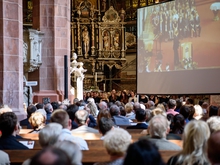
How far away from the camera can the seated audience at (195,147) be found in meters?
3.83

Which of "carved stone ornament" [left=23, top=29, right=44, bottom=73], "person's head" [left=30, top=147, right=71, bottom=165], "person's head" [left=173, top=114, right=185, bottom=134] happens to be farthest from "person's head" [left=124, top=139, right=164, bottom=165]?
"carved stone ornament" [left=23, top=29, right=44, bottom=73]

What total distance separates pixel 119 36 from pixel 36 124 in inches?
894

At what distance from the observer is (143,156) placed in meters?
2.44

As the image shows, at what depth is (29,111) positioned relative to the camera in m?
9.36

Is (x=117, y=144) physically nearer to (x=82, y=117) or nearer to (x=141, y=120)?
(x=82, y=117)

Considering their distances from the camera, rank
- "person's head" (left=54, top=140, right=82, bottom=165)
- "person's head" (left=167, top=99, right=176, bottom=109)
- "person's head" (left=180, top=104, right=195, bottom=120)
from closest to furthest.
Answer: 1. "person's head" (left=54, top=140, right=82, bottom=165)
2. "person's head" (left=180, top=104, right=195, bottom=120)
3. "person's head" (left=167, top=99, right=176, bottom=109)

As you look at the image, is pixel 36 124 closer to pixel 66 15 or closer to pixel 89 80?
pixel 66 15

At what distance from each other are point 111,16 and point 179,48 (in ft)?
45.7

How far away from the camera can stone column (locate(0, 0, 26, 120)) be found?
11750 mm

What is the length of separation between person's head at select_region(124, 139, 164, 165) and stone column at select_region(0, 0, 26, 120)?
9.69 m

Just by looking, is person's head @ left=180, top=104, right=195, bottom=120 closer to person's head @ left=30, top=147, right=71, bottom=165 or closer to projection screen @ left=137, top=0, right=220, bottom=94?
projection screen @ left=137, top=0, right=220, bottom=94

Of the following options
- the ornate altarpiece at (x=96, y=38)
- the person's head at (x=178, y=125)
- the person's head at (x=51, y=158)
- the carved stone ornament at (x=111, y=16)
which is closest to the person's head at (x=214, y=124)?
the person's head at (x=178, y=125)

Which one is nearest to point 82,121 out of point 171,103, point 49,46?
point 171,103

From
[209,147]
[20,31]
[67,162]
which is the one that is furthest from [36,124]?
[20,31]
